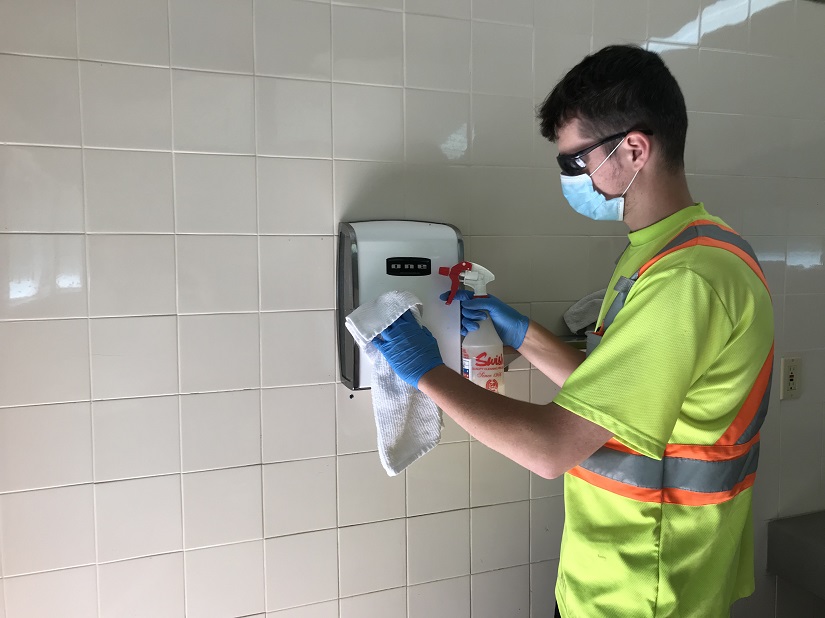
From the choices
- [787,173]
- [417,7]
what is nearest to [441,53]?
[417,7]

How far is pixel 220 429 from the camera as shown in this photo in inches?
56.9

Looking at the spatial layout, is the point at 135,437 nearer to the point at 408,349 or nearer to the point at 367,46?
the point at 408,349

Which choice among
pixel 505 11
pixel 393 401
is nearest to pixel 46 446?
pixel 393 401

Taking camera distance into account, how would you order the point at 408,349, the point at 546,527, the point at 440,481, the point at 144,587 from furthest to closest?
the point at 546,527 < the point at 440,481 < the point at 144,587 < the point at 408,349

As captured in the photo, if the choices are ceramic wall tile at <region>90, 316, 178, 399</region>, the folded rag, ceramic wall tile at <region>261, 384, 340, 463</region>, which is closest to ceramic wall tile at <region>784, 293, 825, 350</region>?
the folded rag

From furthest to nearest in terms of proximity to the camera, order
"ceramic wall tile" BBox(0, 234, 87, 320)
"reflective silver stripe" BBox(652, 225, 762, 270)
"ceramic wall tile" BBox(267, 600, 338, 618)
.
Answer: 1. "ceramic wall tile" BBox(267, 600, 338, 618)
2. "ceramic wall tile" BBox(0, 234, 87, 320)
3. "reflective silver stripe" BBox(652, 225, 762, 270)

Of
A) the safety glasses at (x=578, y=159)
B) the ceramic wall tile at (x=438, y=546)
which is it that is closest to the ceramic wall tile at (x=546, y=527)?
the ceramic wall tile at (x=438, y=546)

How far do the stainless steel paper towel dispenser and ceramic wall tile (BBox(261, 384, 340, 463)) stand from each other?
12 centimetres

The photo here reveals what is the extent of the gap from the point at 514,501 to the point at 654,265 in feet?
2.84

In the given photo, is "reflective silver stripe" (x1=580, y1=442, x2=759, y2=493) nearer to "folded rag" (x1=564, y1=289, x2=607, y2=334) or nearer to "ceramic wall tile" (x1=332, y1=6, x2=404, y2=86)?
"folded rag" (x1=564, y1=289, x2=607, y2=334)

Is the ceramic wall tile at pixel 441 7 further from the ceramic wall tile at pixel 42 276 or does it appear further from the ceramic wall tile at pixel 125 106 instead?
the ceramic wall tile at pixel 42 276

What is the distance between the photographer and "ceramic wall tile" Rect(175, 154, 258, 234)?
4.55 ft

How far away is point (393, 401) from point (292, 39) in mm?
805

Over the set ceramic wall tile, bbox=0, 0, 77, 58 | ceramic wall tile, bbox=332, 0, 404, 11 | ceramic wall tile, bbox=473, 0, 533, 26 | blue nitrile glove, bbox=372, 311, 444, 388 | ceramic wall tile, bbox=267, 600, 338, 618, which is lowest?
ceramic wall tile, bbox=267, 600, 338, 618
